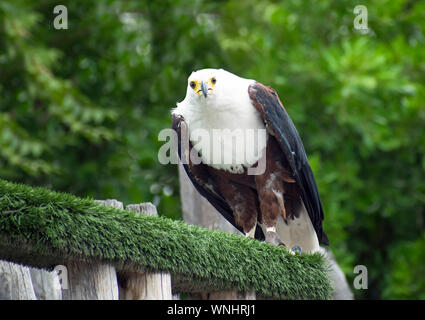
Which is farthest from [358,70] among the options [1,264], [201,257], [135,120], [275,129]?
[1,264]

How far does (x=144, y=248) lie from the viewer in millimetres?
3768

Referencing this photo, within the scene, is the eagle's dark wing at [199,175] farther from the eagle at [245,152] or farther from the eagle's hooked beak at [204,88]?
the eagle's hooked beak at [204,88]

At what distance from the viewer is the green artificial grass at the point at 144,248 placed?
3387mm

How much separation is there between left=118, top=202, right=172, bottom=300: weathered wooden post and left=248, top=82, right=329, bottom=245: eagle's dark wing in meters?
1.65

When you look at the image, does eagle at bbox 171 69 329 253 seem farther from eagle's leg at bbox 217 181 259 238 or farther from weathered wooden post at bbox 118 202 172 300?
weathered wooden post at bbox 118 202 172 300

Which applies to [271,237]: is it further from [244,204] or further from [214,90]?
[214,90]

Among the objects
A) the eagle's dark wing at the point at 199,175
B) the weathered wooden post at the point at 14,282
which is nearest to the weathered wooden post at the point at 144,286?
the weathered wooden post at the point at 14,282

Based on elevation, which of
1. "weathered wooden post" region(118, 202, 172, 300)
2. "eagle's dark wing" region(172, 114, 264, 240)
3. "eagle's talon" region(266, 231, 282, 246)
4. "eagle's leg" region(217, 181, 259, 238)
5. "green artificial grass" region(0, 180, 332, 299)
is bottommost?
"weathered wooden post" region(118, 202, 172, 300)

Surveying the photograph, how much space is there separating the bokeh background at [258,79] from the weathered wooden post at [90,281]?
481cm

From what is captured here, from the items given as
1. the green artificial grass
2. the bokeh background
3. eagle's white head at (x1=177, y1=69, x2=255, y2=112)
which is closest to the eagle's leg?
eagle's white head at (x1=177, y1=69, x2=255, y2=112)

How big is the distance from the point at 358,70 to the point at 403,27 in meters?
2.38

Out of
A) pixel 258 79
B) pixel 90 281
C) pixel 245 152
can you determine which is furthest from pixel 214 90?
pixel 258 79

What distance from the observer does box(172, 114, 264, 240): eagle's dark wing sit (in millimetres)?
5344

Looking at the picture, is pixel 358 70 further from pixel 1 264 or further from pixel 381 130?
pixel 1 264
